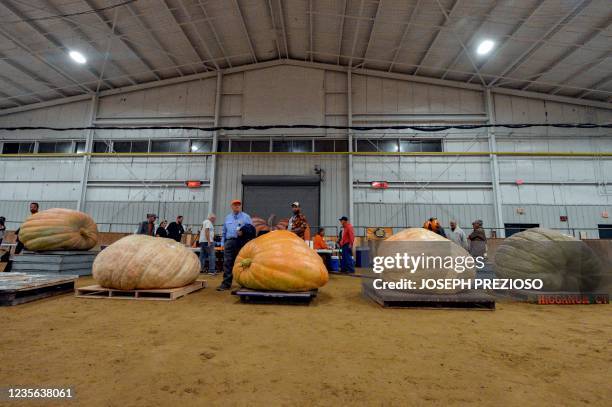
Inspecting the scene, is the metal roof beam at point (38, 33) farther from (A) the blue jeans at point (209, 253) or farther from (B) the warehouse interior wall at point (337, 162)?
(A) the blue jeans at point (209, 253)

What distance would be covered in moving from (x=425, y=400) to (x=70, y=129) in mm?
19831

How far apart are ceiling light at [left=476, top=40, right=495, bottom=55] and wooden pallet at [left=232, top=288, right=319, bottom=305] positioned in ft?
43.9

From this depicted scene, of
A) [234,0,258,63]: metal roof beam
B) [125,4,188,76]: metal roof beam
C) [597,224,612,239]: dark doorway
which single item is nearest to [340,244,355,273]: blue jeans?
[234,0,258,63]: metal roof beam

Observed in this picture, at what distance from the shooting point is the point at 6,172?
52.5ft

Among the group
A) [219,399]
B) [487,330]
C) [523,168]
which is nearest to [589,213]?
[523,168]

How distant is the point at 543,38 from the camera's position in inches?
437

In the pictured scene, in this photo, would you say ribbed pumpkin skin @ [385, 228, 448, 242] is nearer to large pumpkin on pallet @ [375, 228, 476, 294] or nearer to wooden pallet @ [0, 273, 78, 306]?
large pumpkin on pallet @ [375, 228, 476, 294]

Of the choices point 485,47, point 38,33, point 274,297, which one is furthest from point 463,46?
point 38,33

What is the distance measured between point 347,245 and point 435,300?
4858 millimetres

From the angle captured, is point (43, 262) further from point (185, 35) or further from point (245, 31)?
point (245, 31)

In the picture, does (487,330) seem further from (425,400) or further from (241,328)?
(241,328)

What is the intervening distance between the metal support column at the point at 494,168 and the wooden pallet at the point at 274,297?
13.0m

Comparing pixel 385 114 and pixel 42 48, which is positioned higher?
pixel 42 48

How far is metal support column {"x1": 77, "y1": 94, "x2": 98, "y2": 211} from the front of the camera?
14.9m
